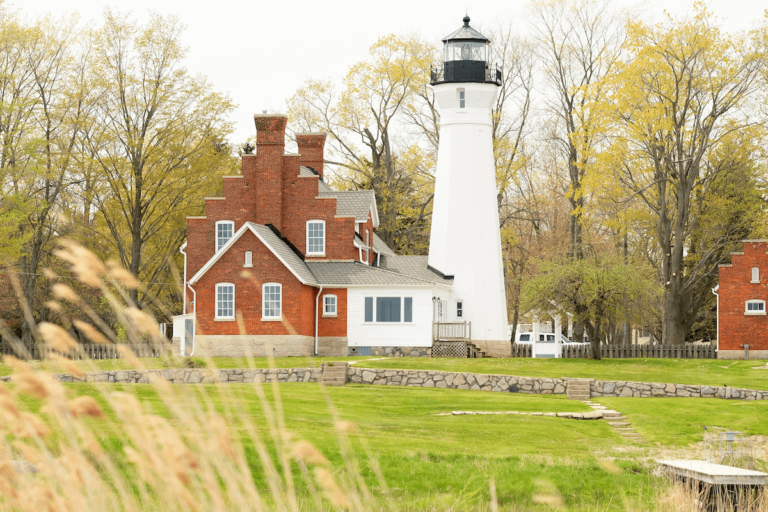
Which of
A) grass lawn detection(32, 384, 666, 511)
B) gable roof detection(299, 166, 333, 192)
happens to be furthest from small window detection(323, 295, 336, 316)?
grass lawn detection(32, 384, 666, 511)

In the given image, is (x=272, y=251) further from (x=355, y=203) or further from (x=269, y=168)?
(x=355, y=203)

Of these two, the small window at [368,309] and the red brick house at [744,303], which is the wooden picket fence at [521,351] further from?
the small window at [368,309]

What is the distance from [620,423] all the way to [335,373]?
9.39 metres

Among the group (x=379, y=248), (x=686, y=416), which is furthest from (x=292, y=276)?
(x=686, y=416)

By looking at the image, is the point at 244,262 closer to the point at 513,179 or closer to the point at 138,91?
the point at 138,91

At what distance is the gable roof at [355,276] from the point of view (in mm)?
35188

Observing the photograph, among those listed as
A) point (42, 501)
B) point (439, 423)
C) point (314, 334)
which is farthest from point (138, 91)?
point (42, 501)

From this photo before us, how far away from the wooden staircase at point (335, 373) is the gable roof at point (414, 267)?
33.4ft

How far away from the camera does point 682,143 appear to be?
39.5m

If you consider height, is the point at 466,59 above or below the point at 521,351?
above

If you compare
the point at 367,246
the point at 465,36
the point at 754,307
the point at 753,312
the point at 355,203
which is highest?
the point at 465,36

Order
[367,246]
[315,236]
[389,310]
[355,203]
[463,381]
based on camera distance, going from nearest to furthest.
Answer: [463,381]
[389,310]
[315,236]
[367,246]
[355,203]

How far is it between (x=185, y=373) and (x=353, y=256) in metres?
12.6

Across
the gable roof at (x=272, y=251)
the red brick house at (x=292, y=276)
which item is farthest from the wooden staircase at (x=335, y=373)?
the gable roof at (x=272, y=251)
